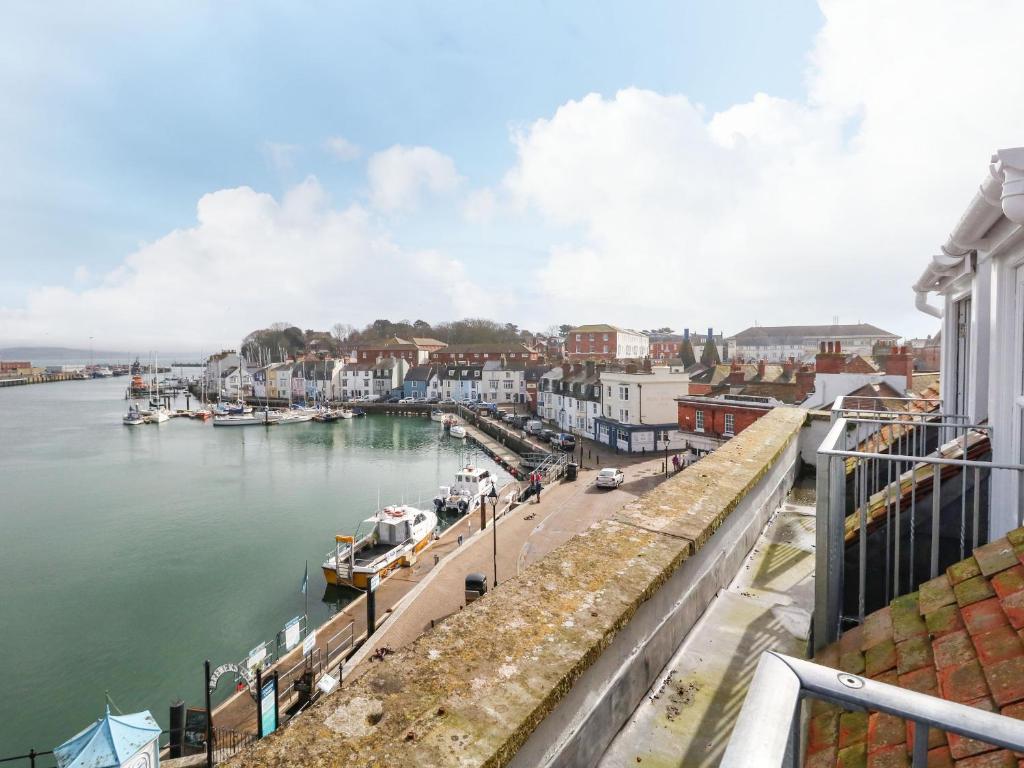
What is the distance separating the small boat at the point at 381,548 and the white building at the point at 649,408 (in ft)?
60.1

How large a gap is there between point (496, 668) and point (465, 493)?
3104 cm

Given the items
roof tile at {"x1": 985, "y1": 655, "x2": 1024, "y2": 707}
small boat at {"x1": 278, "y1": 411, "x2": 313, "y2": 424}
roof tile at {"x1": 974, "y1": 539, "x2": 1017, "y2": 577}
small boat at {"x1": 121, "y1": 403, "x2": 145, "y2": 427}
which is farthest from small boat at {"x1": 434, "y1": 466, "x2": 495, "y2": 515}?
small boat at {"x1": 121, "y1": 403, "x2": 145, "y2": 427}

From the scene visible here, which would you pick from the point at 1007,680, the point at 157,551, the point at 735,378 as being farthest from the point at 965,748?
the point at 735,378

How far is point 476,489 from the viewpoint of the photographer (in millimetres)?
32250

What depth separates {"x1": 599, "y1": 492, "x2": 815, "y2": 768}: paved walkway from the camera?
240 centimetres

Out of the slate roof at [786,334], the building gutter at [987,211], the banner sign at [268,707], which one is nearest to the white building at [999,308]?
the building gutter at [987,211]

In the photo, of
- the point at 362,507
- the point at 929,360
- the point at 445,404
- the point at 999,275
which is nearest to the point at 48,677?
the point at 362,507

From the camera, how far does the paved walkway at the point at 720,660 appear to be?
94.3 inches

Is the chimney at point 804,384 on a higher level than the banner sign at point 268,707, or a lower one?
higher

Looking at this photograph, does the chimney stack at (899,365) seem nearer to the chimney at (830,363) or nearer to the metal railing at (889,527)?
the chimney at (830,363)

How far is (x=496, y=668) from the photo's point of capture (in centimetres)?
184

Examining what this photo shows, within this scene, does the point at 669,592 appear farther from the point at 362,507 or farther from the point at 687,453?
the point at 362,507

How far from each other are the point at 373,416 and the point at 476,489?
44.7 m

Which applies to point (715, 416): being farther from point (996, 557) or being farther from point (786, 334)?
point (786, 334)
